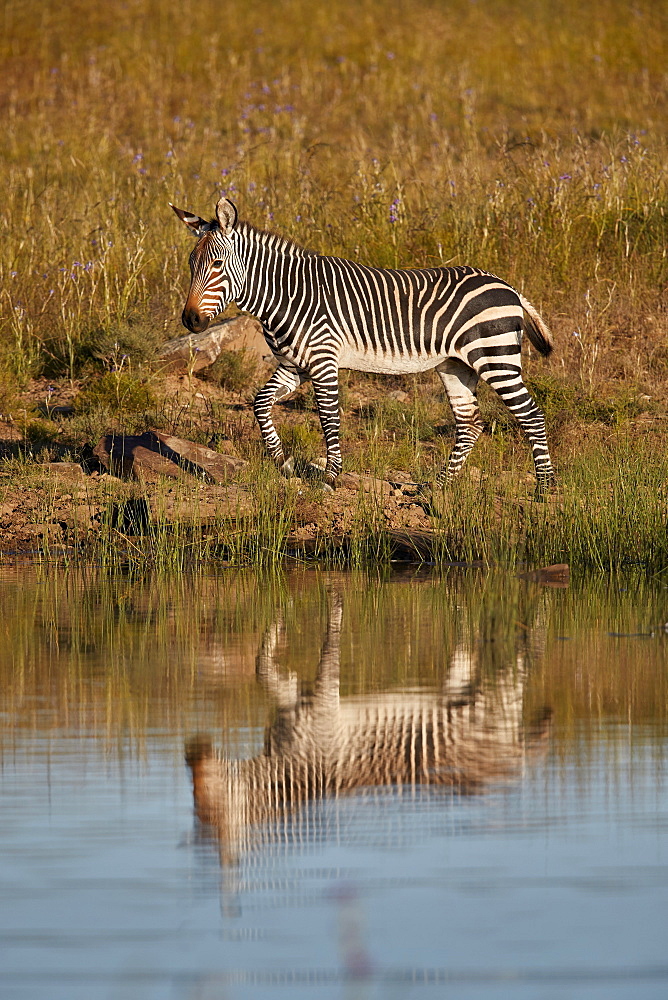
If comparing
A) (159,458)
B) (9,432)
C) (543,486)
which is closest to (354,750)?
(543,486)

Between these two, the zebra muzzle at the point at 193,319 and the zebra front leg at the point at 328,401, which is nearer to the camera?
the zebra front leg at the point at 328,401

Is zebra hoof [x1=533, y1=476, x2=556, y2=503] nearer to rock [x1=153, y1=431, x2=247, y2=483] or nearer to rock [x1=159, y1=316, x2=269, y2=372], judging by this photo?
rock [x1=153, y1=431, x2=247, y2=483]

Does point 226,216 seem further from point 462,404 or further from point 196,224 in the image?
point 462,404

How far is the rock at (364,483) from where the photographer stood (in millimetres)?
10964

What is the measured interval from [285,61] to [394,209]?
18.7 m

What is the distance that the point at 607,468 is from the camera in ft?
34.2

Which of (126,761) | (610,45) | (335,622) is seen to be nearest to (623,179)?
(335,622)

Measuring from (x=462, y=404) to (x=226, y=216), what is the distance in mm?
2535

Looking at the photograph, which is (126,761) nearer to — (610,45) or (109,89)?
(109,89)

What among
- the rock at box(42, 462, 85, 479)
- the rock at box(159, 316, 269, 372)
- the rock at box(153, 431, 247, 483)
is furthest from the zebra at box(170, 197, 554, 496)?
the rock at box(159, 316, 269, 372)

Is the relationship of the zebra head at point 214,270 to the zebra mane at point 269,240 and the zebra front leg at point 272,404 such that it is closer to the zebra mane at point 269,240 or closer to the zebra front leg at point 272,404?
the zebra mane at point 269,240

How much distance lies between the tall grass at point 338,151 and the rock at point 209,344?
256 mm

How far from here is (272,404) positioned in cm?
1213

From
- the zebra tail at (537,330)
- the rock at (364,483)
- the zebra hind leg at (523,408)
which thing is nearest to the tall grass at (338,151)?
the zebra tail at (537,330)
